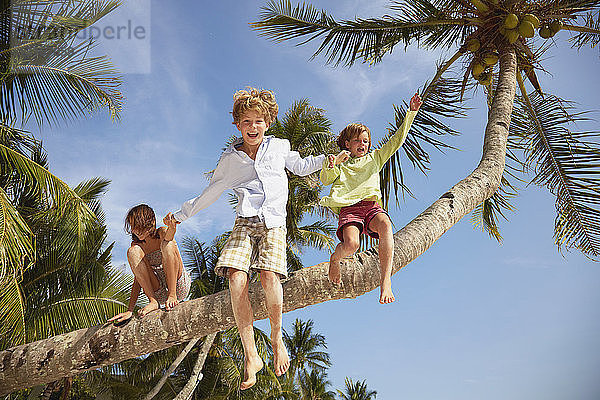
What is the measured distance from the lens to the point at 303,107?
13.6 meters

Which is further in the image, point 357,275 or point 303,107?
point 303,107

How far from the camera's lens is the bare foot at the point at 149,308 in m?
3.91

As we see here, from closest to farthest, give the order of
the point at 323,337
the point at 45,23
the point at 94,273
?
the point at 45,23
the point at 94,273
the point at 323,337

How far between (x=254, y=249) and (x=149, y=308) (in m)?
1.10

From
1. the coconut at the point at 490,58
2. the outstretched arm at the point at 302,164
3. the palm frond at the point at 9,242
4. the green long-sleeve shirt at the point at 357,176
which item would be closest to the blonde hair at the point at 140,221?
the outstretched arm at the point at 302,164

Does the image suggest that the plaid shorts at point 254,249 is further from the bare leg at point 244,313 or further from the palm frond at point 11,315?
the palm frond at point 11,315

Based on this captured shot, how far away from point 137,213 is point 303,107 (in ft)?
31.6

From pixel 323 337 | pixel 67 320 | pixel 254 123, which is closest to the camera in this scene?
pixel 254 123

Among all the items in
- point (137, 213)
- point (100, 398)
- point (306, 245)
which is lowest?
point (100, 398)

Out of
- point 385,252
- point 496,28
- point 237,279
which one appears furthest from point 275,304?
point 496,28

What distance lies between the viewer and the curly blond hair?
3.84 meters

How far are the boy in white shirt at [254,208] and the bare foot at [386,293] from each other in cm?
69

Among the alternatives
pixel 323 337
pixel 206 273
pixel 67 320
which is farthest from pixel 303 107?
pixel 323 337

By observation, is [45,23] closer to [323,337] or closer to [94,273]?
[94,273]
